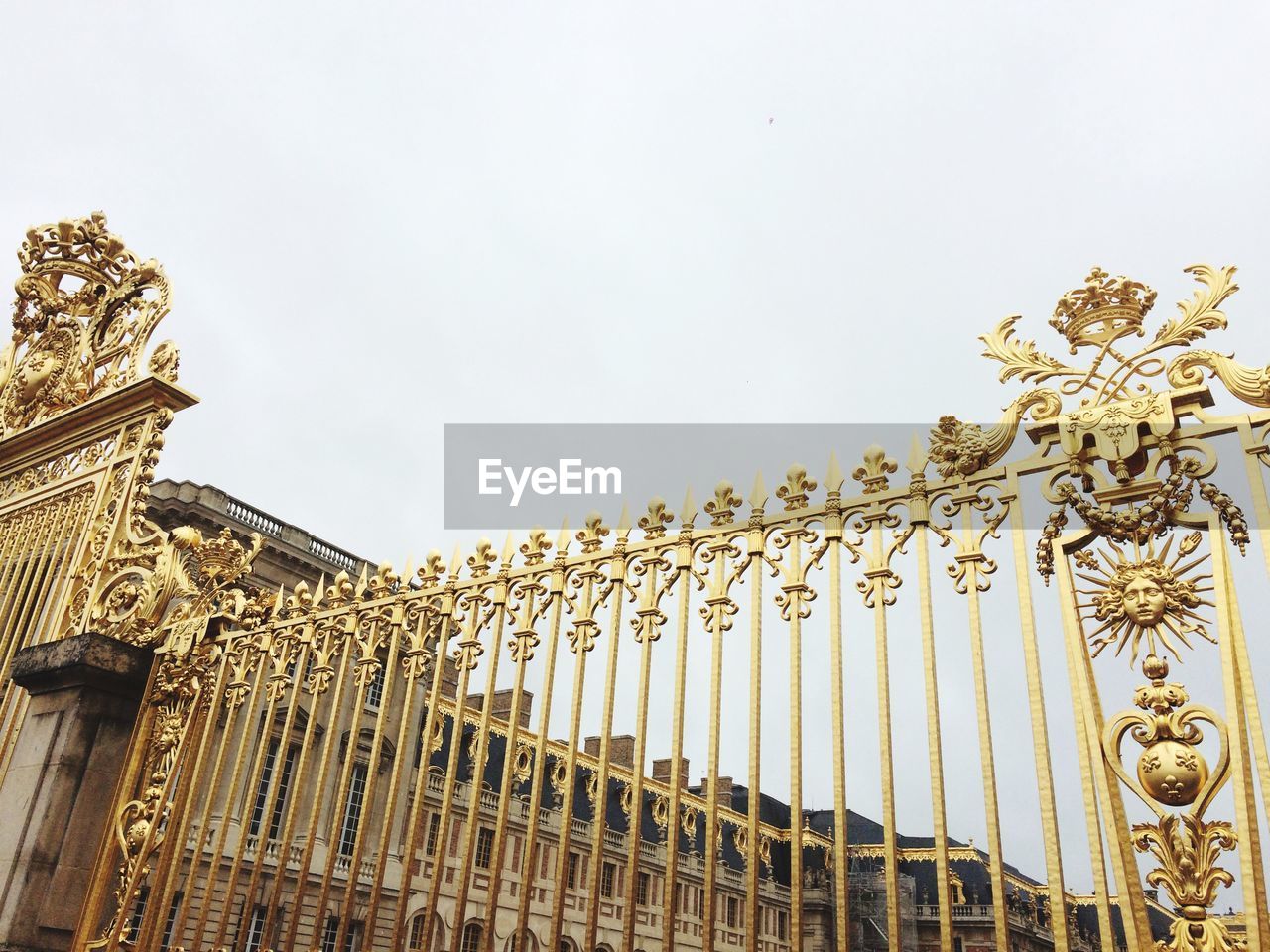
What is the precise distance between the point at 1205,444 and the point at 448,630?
3.05 metres

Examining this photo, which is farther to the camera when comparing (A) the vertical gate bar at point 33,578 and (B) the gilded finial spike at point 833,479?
(A) the vertical gate bar at point 33,578

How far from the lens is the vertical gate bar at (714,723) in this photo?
11.3ft

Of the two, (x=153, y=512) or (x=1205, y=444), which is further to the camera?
(x=153, y=512)

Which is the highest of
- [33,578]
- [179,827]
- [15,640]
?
[33,578]

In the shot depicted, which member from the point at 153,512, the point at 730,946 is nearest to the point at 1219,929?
the point at 730,946

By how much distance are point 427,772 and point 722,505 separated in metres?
1.53

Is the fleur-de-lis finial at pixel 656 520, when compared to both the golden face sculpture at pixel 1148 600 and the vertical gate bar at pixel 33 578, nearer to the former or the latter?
the golden face sculpture at pixel 1148 600

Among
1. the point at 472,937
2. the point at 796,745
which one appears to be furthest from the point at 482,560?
the point at 472,937

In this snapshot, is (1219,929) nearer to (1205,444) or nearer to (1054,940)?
(1054,940)

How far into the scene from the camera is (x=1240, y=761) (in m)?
2.84

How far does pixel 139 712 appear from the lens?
213 inches

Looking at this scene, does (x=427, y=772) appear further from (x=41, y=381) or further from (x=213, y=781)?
(x=41, y=381)

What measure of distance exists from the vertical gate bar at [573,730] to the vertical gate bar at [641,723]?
0.23 metres

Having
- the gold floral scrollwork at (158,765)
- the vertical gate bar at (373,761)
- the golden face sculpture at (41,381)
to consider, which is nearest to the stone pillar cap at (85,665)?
the gold floral scrollwork at (158,765)
